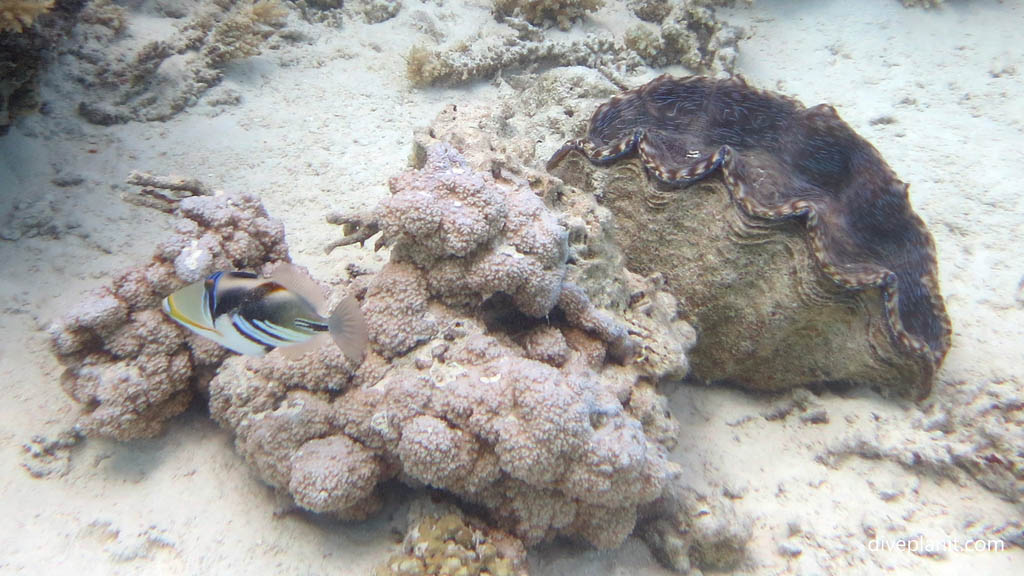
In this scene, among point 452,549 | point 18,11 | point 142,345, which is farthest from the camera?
point 18,11

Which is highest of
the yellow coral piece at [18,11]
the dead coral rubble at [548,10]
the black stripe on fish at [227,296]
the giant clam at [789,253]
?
the yellow coral piece at [18,11]

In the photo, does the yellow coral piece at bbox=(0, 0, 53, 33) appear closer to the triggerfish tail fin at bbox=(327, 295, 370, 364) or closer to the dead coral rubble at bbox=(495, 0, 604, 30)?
the triggerfish tail fin at bbox=(327, 295, 370, 364)

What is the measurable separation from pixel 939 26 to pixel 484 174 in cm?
802

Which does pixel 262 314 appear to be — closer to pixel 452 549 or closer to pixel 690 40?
pixel 452 549

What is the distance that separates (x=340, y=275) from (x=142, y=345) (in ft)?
3.76

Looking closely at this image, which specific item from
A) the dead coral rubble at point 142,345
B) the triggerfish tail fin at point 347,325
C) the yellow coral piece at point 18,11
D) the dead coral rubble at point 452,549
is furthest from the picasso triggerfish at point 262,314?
the yellow coral piece at point 18,11

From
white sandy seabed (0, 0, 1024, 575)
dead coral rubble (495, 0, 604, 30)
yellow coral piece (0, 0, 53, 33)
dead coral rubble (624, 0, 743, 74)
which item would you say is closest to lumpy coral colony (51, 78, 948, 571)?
white sandy seabed (0, 0, 1024, 575)

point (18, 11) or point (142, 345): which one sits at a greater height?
point (18, 11)

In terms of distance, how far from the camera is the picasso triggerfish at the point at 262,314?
1.56m

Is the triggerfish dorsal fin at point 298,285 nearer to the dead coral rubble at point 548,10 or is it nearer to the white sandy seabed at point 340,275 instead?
the white sandy seabed at point 340,275

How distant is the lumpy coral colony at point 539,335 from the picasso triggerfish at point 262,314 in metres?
0.66

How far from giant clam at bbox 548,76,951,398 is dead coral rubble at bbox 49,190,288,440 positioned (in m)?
2.21

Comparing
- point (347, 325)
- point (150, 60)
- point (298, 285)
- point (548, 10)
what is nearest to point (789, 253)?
point (347, 325)

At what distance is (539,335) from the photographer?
98.9 inches
